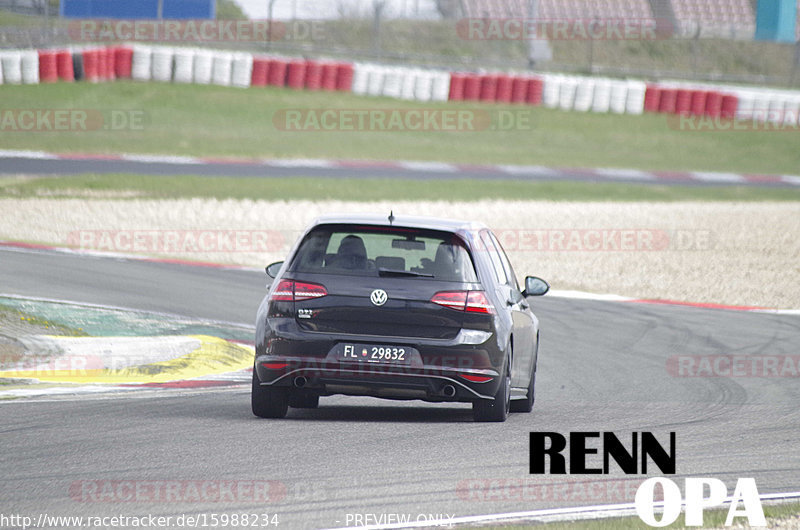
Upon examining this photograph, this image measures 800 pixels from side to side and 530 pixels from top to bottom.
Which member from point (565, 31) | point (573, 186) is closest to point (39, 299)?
point (573, 186)

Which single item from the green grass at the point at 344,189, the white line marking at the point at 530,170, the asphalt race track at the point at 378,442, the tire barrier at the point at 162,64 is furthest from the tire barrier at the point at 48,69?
the asphalt race track at the point at 378,442

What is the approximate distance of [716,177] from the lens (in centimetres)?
3562

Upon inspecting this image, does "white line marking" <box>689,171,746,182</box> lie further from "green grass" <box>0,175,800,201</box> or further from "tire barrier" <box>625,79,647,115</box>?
"tire barrier" <box>625,79,647,115</box>

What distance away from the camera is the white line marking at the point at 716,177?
35219 mm

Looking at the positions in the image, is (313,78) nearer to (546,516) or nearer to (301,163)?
(301,163)

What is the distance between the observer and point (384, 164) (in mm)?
32219

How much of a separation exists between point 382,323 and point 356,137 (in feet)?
95.4

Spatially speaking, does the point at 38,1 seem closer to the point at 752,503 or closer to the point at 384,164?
the point at 384,164

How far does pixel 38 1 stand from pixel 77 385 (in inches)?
1254

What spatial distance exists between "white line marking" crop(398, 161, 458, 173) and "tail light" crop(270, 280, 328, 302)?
23.8m

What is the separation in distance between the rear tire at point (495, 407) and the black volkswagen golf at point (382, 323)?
38 millimetres

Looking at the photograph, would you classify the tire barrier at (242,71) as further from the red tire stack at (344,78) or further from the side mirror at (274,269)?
the side mirror at (274,269)

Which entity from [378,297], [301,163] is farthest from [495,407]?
[301,163]

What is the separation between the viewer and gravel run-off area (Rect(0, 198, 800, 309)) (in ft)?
65.1
